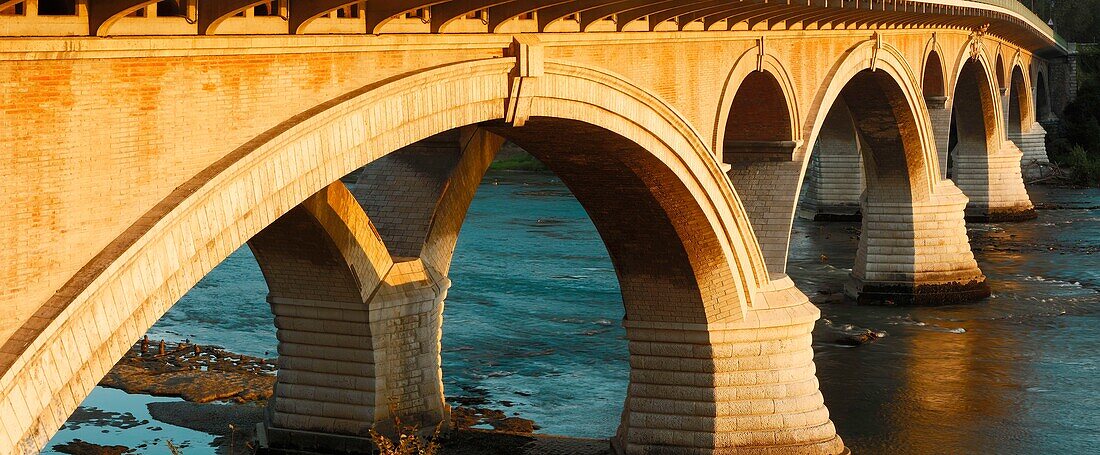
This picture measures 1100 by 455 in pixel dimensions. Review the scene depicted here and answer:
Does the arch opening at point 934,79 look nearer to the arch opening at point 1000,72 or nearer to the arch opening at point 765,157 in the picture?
the arch opening at point 765,157

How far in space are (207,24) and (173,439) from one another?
16172 millimetres

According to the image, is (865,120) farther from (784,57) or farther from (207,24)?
(207,24)

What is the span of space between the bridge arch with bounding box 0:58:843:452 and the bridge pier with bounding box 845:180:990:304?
16.6m

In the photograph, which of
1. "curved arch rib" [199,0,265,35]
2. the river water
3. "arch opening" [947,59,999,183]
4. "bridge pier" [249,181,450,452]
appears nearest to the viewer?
"curved arch rib" [199,0,265,35]

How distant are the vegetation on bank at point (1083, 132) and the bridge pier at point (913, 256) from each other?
36.0 metres

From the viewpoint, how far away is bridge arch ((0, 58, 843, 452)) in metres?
11.0

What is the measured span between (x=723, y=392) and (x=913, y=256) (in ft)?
62.4

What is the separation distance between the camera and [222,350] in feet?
114

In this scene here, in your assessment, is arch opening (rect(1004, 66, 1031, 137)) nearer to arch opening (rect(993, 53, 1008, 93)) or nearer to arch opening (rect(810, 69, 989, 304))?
arch opening (rect(993, 53, 1008, 93))

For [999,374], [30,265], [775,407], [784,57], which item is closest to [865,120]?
[999,374]

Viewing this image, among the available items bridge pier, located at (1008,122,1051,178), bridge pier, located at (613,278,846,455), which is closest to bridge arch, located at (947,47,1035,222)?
bridge pier, located at (1008,122,1051,178)

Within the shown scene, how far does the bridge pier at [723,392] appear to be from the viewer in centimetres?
2589

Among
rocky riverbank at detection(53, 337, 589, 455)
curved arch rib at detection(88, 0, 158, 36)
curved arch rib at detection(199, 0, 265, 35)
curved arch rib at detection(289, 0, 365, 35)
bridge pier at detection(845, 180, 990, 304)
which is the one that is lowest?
rocky riverbank at detection(53, 337, 589, 455)

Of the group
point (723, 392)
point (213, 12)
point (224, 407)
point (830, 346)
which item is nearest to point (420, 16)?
point (213, 12)
